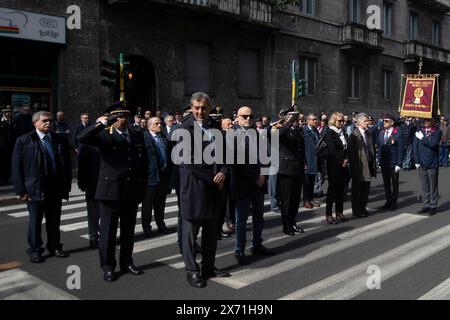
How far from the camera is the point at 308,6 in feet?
73.2

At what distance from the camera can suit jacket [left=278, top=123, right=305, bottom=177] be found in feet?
24.0

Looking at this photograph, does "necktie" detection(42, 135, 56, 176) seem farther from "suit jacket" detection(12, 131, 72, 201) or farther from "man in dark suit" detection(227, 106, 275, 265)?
"man in dark suit" detection(227, 106, 275, 265)

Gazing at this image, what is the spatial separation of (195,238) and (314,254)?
195 centimetres

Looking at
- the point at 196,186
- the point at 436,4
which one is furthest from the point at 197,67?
the point at 436,4

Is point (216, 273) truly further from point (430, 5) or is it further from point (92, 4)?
point (430, 5)

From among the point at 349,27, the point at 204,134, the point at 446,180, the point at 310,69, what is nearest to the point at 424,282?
the point at 204,134

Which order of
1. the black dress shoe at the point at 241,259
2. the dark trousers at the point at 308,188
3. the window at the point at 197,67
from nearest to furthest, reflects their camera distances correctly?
the black dress shoe at the point at 241,259, the dark trousers at the point at 308,188, the window at the point at 197,67

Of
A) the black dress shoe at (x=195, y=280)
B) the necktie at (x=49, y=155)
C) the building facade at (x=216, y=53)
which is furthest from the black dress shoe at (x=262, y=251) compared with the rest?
the building facade at (x=216, y=53)

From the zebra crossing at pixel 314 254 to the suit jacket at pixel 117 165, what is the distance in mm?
1138

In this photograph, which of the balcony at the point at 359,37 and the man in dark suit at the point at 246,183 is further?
the balcony at the point at 359,37

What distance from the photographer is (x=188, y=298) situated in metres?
4.59

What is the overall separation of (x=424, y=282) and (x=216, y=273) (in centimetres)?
232

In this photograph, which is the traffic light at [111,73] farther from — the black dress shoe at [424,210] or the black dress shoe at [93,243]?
the black dress shoe at [424,210]

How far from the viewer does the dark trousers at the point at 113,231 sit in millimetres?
5250
